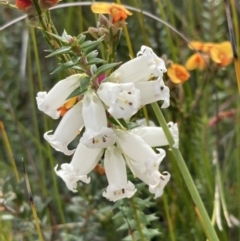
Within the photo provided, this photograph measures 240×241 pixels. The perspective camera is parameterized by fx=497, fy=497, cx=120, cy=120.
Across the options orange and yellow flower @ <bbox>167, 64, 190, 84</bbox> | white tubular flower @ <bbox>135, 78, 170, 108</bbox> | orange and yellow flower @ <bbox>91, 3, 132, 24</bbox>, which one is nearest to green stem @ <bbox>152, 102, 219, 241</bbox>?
white tubular flower @ <bbox>135, 78, 170, 108</bbox>

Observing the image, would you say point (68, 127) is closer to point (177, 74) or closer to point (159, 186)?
point (159, 186)

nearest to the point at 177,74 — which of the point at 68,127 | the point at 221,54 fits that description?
the point at 221,54

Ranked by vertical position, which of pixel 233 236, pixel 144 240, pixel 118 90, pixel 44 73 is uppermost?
pixel 118 90

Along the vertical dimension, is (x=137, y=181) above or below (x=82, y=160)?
below

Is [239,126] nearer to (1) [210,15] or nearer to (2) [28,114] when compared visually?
(1) [210,15]

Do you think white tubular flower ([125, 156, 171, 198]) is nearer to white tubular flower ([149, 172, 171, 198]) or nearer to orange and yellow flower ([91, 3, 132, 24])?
white tubular flower ([149, 172, 171, 198])

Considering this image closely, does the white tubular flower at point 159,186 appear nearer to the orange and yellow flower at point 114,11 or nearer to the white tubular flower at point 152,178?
the white tubular flower at point 152,178

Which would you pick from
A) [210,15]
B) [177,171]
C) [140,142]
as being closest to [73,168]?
[140,142]
